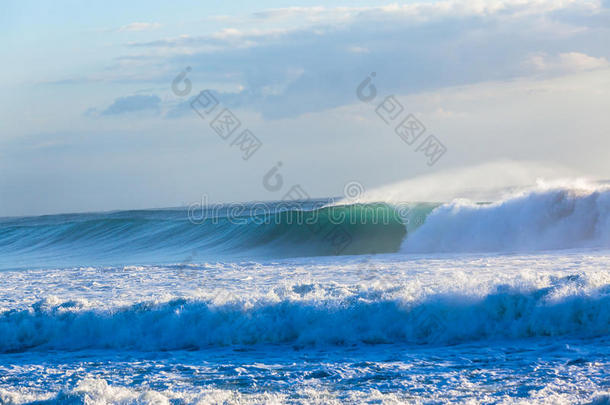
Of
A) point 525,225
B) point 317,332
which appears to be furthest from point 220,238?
point 317,332

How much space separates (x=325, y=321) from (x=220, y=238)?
1467 cm

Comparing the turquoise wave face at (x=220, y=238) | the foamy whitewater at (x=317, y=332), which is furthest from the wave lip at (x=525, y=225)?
the foamy whitewater at (x=317, y=332)

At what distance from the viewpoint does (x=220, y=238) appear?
872 inches

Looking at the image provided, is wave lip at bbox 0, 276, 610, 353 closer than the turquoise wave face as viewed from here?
Yes

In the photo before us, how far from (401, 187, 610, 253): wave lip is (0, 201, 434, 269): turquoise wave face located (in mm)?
1279

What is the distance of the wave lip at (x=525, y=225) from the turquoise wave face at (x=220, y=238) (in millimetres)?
1279

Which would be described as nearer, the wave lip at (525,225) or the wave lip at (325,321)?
the wave lip at (325,321)

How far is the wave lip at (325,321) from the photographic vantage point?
746 cm

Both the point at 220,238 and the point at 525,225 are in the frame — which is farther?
the point at 220,238

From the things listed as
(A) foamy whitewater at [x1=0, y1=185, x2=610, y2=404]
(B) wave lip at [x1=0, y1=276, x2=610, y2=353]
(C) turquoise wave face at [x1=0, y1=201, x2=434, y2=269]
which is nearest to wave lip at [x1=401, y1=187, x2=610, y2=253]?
(C) turquoise wave face at [x1=0, y1=201, x2=434, y2=269]

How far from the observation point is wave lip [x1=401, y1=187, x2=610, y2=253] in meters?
17.2

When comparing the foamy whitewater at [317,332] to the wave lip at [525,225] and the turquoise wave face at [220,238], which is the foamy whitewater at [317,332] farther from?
the turquoise wave face at [220,238]

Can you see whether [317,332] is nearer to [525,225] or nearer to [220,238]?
[525,225]

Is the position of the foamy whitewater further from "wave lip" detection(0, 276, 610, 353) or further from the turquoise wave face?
the turquoise wave face
